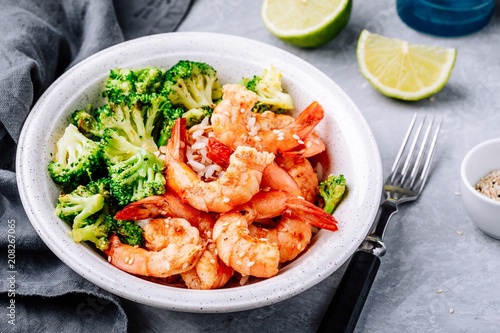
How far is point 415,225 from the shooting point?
3012 millimetres

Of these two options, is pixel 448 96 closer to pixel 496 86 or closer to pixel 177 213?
pixel 496 86

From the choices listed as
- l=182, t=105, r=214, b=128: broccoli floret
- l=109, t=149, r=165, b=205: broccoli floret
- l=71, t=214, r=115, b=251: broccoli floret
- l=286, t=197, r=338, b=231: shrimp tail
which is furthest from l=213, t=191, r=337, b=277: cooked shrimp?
l=182, t=105, r=214, b=128: broccoli floret

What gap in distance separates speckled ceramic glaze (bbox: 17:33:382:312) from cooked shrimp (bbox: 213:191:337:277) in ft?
0.26

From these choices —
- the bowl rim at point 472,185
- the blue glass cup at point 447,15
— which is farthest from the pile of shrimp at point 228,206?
the blue glass cup at point 447,15

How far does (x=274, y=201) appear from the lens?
2.49m

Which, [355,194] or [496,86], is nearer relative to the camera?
[355,194]

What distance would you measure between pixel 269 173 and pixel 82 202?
0.77 metres

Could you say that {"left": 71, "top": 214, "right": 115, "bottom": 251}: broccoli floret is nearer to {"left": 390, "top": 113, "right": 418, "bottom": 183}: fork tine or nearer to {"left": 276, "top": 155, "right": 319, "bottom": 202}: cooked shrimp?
{"left": 276, "top": 155, "right": 319, "bottom": 202}: cooked shrimp

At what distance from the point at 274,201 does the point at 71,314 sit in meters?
0.96

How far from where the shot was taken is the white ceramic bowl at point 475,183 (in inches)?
109

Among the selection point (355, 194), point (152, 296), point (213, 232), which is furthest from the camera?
point (355, 194)

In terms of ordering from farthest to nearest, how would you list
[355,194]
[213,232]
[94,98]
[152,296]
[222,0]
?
[222,0] < [94,98] < [355,194] < [213,232] < [152,296]

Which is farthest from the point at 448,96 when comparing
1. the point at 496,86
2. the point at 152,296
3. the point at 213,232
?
the point at 152,296

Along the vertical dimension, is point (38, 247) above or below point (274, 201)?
below
